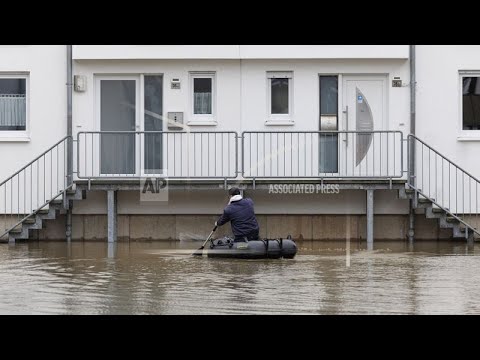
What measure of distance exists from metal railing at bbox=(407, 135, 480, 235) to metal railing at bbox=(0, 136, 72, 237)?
777 centimetres

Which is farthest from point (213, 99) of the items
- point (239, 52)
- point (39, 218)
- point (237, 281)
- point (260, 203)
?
point (237, 281)

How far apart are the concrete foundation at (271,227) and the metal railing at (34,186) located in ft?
2.16

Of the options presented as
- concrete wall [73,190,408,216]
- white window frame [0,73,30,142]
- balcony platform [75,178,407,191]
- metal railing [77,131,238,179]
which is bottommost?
concrete wall [73,190,408,216]

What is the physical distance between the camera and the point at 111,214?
24.6 metres

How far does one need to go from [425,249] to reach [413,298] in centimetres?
836

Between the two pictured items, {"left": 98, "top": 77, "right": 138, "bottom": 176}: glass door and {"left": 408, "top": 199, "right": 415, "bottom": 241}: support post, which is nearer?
{"left": 408, "top": 199, "right": 415, "bottom": 241}: support post

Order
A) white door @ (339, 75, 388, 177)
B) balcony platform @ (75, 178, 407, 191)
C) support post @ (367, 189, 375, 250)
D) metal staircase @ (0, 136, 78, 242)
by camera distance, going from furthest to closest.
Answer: white door @ (339, 75, 388, 177) < metal staircase @ (0, 136, 78, 242) < support post @ (367, 189, 375, 250) < balcony platform @ (75, 178, 407, 191)

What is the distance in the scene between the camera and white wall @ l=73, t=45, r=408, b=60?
81.0 feet

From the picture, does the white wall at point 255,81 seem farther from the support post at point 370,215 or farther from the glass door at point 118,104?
the support post at point 370,215

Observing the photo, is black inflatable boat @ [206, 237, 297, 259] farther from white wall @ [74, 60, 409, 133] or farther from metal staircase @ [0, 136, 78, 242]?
metal staircase @ [0, 136, 78, 242]

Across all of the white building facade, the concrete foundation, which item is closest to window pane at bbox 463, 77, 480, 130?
the white building facade

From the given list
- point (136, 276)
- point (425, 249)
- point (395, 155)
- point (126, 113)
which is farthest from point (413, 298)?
point (126, 113)

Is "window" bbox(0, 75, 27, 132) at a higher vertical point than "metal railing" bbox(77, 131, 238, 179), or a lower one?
higher

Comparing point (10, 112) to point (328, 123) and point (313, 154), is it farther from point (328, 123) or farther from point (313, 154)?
point (328, 123)
